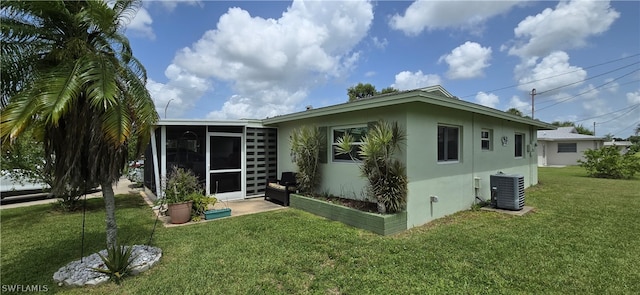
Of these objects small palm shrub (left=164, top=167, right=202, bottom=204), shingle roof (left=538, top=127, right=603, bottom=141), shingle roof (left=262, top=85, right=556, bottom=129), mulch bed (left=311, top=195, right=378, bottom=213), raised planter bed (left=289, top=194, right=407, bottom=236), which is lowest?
raised planter bed (left=289, top=194, right=407, bottom=236)

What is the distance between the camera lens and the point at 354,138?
6.92 m

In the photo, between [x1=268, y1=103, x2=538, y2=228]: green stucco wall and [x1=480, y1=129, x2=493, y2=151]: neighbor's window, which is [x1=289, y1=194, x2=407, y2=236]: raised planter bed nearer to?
[x1=268, y1=103, x2=538, y2=228]: green stucco wall

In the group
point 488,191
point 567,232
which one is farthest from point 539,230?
point 488,191

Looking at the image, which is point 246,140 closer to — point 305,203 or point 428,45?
point 305,203

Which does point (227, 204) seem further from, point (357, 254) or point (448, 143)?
point (448, 143)

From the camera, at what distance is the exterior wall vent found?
686 cm

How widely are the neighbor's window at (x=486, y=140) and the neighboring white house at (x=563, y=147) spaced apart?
71.4 feet

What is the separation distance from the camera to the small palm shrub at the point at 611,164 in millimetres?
14049

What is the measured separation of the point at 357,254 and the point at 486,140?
21.0 ft

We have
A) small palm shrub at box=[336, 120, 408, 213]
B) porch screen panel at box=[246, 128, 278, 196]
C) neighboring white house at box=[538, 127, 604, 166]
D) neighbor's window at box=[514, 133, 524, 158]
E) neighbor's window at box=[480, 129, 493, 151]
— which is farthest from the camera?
neighboring white house at box=[538, 127, 604, 166]

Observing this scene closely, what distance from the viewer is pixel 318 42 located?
14.2m

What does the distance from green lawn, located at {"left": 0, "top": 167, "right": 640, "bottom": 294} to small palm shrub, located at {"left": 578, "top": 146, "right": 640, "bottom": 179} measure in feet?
35.7

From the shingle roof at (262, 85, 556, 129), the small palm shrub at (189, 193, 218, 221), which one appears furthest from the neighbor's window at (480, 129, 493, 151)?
the small palm shrub at (189, 193, 218, 221)

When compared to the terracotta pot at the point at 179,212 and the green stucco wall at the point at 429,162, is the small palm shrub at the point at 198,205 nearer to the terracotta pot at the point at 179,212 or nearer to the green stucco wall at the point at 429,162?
the terracotta pot at the point at 179,212
